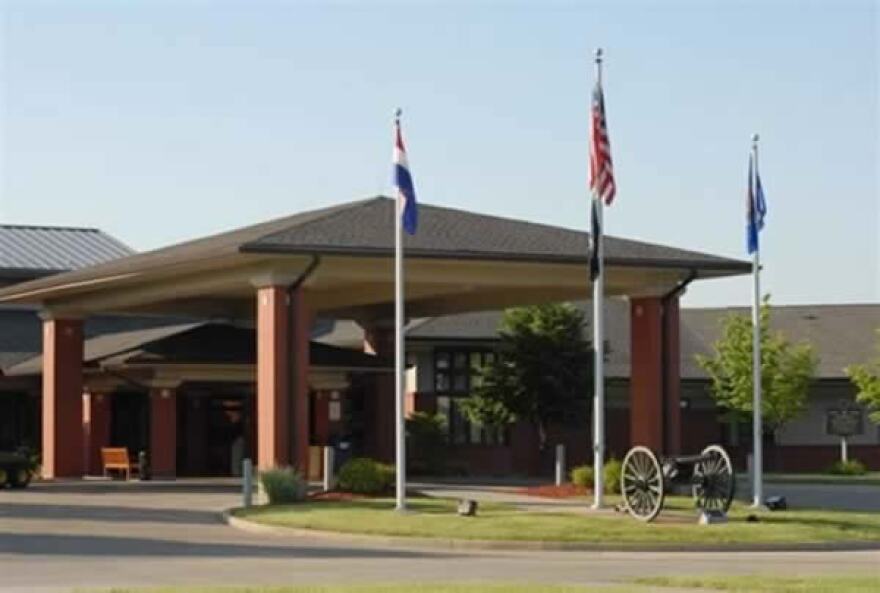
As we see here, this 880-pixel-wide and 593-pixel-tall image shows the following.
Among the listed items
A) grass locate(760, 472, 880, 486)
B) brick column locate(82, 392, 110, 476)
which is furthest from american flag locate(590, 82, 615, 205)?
brick column locate(82, 392, 110, 476)

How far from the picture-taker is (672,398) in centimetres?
4406

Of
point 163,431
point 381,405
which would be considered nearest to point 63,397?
point 163,431

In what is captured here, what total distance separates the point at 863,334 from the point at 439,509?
38845mm

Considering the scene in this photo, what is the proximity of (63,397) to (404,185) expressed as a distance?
20606mm

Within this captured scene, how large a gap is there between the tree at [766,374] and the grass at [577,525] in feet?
87.2

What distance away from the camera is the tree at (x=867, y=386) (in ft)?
198

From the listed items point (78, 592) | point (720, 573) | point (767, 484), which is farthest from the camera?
point (767, 484)

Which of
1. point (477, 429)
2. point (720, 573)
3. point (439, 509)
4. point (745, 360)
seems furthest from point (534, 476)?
point (720, 573)

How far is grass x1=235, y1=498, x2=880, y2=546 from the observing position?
97.1 feet

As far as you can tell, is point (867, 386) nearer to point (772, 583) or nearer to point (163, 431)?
point (163, 431)

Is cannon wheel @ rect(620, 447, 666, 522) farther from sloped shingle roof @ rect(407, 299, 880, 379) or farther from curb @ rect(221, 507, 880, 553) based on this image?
sloped shingle roof @ rect(407, 299, 880, 379)

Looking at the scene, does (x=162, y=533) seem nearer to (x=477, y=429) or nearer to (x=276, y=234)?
(x=276, y=234)

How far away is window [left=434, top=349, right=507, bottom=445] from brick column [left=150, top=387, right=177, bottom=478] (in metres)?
11.2

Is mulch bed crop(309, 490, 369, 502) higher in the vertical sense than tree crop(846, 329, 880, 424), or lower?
lower
